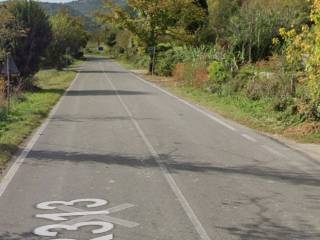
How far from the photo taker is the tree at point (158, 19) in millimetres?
50500

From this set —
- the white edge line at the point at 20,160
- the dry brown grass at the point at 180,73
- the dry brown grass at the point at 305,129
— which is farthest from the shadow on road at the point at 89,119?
the dry brown grass at the point at 180,73

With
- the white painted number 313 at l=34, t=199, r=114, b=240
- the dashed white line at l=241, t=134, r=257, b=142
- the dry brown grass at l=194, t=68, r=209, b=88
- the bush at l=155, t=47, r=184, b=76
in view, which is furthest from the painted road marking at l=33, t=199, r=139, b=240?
the bush at l=155, t=47, r=184, b=76

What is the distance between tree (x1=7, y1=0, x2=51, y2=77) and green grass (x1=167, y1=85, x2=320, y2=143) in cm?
941

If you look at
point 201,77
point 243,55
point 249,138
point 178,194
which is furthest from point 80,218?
point 201,77

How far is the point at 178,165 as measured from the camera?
1105cm

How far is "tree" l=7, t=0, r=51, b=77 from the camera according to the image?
31188 mm

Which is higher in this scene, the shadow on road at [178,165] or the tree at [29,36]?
the tree at [29,36]

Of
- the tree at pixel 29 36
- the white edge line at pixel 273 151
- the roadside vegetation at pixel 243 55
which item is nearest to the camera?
the white edge line at pixel 273 151

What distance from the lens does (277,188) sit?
923 cm

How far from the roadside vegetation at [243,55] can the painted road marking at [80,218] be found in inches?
286

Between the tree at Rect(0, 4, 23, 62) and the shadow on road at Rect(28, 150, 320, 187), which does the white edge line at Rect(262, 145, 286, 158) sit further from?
the tree at Rect(0, 4, 23, 62)

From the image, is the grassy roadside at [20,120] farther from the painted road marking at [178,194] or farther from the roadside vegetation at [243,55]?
the roadside vegetation at [243,55]

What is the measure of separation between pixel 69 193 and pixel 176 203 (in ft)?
5.35

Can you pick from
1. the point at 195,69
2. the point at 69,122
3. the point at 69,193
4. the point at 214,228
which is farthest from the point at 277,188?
the point at 195,69
